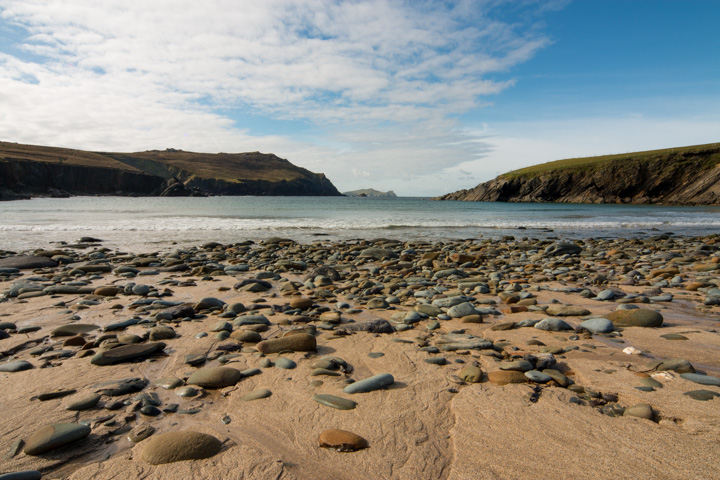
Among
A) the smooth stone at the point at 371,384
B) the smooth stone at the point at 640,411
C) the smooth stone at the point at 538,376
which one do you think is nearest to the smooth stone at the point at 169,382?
the smooth stone at the point at 371,384

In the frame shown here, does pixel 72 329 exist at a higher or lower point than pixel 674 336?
lower

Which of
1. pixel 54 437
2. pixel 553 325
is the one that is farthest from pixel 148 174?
pixel 553 325

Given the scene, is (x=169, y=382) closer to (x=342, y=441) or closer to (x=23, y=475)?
(x=23, y=475)

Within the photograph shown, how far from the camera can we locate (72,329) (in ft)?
14.4

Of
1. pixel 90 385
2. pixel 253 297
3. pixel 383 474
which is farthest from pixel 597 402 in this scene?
pixel 253 297

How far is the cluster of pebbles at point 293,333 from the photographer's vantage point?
259cm

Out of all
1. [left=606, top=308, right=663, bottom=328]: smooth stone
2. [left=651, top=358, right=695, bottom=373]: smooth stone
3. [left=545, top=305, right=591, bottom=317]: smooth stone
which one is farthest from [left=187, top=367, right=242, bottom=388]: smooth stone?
[left=606, top=308, right=663, bottom=328]: smooth stone

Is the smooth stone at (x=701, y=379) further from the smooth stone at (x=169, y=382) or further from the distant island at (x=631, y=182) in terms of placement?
the distant island at (x=631, y=182)

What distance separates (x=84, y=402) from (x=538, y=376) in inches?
139

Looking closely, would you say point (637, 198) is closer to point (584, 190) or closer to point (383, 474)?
point (584, 190)

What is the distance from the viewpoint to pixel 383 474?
208 cm

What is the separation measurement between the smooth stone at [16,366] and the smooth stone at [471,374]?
3901 mm

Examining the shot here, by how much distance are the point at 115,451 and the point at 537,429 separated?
2.64 m

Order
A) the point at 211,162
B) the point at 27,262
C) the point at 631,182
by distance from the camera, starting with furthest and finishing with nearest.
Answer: the point at 211,162 → the point at 631,182 → the point at 27,262
